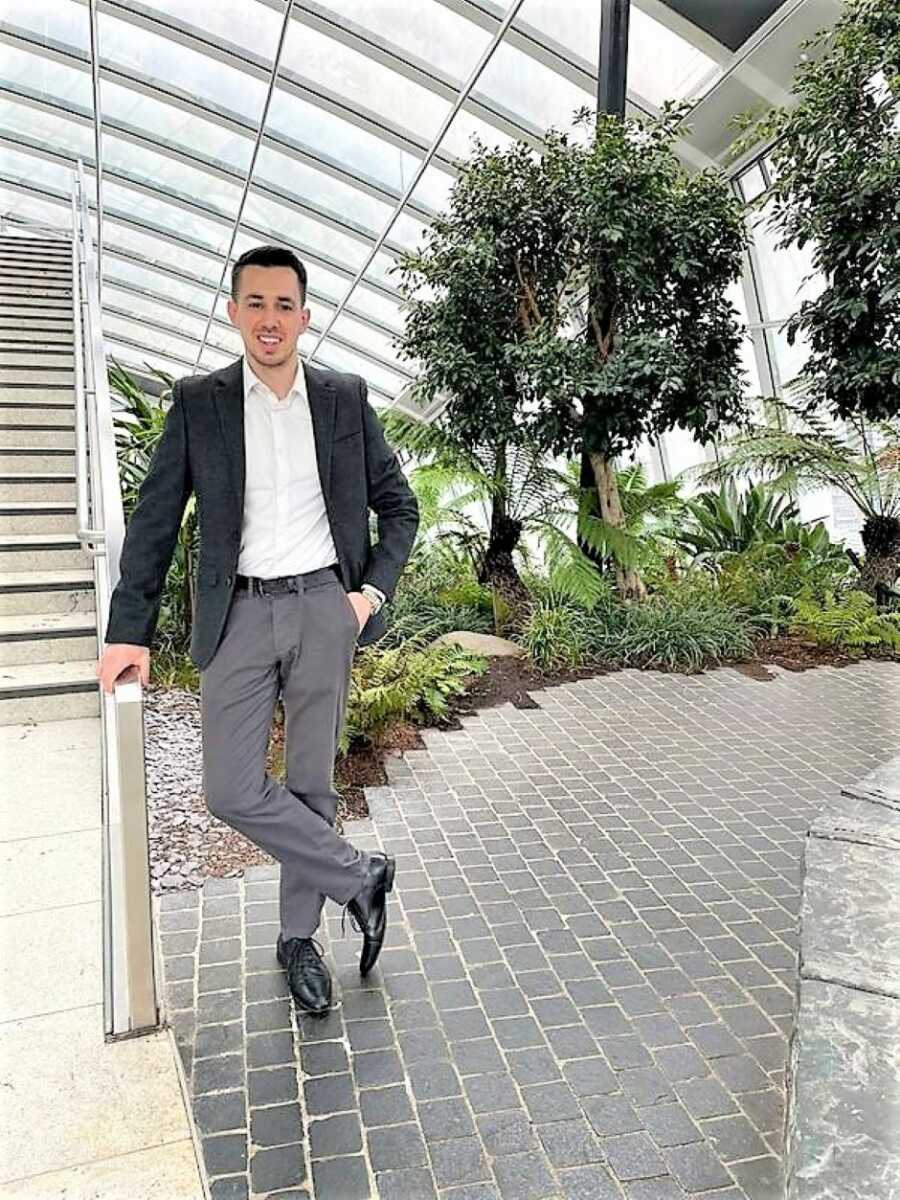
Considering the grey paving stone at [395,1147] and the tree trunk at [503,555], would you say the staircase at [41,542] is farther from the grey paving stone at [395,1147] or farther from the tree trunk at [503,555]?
the tree trunk at [503,555]

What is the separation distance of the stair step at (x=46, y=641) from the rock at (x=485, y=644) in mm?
→ 2679

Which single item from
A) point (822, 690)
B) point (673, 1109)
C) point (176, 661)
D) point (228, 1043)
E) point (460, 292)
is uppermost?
point (460, 292)

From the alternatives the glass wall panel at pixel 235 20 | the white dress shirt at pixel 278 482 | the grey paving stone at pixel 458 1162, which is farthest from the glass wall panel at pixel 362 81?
Answer: the grey paving stone at pixel 458 1162

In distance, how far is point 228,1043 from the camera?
2.32 metres

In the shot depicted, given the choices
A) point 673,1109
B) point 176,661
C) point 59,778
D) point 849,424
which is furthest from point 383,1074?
point 849,424

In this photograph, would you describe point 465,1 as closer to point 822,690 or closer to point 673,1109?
point 822,690

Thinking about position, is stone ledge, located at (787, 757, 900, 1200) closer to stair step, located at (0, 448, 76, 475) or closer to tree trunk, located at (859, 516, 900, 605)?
stair step, located at (0, 448, 76, 475)

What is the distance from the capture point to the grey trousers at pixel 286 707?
2.21m

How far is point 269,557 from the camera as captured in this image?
2211 millimetres

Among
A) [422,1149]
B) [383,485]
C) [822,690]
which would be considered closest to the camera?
[422,1149]

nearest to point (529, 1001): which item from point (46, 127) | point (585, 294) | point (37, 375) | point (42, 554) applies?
point (42, 554)

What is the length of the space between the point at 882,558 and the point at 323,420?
21.8 ft

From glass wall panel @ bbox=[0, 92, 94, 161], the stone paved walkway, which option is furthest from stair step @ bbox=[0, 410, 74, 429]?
glass wall panel @ bbox=[0, 92, 94, 161]

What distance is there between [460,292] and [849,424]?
3.62 metres
